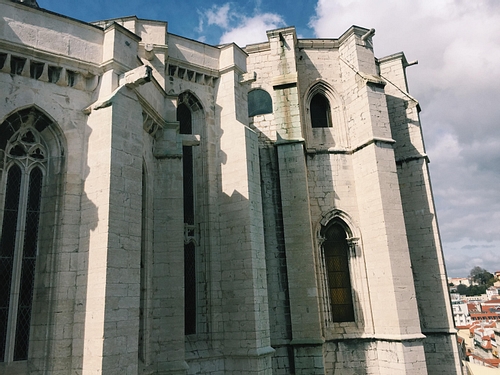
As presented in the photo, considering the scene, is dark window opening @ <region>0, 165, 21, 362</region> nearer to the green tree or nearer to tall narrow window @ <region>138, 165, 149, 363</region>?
tall narrow window @ <region>138, 165, 149, 363</region>

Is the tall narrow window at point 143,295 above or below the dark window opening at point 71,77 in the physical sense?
below

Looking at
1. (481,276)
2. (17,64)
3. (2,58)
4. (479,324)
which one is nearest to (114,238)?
(17,64)

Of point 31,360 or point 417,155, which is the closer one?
point 31,360

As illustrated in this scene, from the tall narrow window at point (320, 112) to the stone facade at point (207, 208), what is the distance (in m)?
0.08

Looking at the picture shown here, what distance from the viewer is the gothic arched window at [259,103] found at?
1469 centimetres

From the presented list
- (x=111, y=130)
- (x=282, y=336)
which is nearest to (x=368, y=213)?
(x=282, y=336)

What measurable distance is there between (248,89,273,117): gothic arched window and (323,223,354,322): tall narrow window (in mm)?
4600

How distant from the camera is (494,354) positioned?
5106 cm

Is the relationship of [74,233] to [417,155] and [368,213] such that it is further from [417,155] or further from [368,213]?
[417,155]

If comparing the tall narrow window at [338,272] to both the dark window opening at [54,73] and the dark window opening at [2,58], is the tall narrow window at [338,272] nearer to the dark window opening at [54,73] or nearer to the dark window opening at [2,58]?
the dark window opening at [54,73]

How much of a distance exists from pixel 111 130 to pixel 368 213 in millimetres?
8745

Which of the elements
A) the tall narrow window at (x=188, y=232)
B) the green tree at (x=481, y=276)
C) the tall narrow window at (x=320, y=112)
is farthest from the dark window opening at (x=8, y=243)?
the green tree at (x=481, y=276)

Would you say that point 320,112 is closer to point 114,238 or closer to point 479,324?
point 114,238

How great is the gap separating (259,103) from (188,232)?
6268 mm
